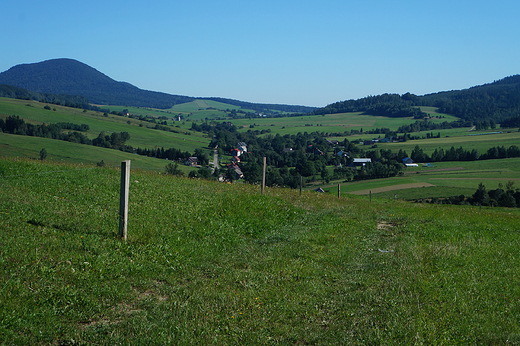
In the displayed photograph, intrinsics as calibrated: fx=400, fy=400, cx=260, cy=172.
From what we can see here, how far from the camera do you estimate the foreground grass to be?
5.95 metres

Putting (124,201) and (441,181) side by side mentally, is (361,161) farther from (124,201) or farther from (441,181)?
(124,201)

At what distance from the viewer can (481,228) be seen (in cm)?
1622

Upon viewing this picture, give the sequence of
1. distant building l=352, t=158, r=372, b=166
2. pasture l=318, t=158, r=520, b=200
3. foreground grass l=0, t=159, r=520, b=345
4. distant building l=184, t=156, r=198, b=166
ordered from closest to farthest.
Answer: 1. foreground grass l=0, t=159, r=520, b=345
2. pasture l=318, t=158, r=520, b=200
3. distant building l=184, t=156, r=198, b=166
4. distant building l=352, t=158, r=372, b=166

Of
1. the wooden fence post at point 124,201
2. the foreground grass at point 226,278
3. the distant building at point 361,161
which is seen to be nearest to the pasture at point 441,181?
the distant building at point 361,161

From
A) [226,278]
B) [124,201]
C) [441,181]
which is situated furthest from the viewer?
[441,181]

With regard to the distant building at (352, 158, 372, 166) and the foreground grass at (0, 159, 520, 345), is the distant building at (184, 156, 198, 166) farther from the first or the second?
the foreground grass at (0, 159, 520, 345)

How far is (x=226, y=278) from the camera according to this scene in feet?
27.3

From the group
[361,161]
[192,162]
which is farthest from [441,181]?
[192,162]

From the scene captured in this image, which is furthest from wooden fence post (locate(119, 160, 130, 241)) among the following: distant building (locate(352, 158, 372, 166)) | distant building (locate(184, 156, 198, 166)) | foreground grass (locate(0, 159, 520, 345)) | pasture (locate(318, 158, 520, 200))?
distant building (locate(352, 158, 372, 166))

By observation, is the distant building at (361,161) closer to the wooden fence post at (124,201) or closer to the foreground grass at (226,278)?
the foreground grass at (226,278)

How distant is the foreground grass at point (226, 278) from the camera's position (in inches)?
234

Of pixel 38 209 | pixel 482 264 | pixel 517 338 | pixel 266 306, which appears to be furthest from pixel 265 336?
pixel 38 209

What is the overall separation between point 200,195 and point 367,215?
8.15 meters

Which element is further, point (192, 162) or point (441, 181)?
point (441, 181)
